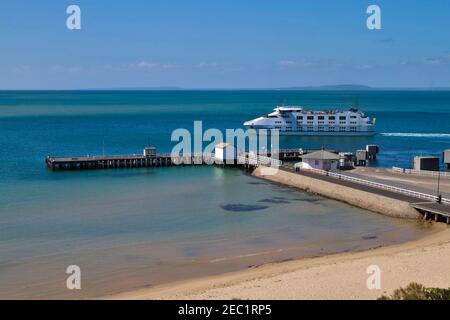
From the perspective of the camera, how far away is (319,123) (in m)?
99.3

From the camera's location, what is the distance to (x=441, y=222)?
35.0m

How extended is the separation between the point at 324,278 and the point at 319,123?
7667cm

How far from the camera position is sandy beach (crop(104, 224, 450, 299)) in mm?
22234

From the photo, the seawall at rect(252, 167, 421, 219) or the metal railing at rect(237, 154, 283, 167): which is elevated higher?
the metal railing at rect(237, 154, 283, 167)

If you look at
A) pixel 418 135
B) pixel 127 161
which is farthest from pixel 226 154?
pixel 418 135

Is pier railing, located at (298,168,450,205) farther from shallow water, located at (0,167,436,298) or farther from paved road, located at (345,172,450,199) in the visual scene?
shallow water, located at (0,167,436,298)

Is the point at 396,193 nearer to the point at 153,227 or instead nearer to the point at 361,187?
the point at 361,187

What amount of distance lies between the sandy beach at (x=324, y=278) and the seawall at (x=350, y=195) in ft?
24.5

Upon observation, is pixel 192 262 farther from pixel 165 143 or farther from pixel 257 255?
pixel 165 143

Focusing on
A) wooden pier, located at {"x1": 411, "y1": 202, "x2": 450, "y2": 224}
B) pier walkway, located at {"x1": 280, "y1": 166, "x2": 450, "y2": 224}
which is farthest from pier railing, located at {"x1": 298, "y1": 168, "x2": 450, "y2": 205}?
wooden pier, located at {"x1": 411, "y1": 202, "x2": 450, "y2": 224}

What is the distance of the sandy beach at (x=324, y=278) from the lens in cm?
2223

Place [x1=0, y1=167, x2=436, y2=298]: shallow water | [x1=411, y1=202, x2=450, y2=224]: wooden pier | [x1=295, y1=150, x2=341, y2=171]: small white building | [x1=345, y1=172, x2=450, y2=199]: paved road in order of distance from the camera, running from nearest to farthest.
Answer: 1. [x1=0, y1=167, x2=436, y2=298]: shallow water
2. [x1=411, y1=202, x2=450, y2=224]: wooden pier
3. [x1=345, y1=172, x2=450, y2=199]: paved road
4. [x1=295, y1=150, x2=341, y2=171]: small white building

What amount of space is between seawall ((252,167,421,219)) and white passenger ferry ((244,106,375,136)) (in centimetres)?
4789

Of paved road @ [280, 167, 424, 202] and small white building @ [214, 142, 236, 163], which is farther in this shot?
small white building @ [214, 142, 236, 163]
